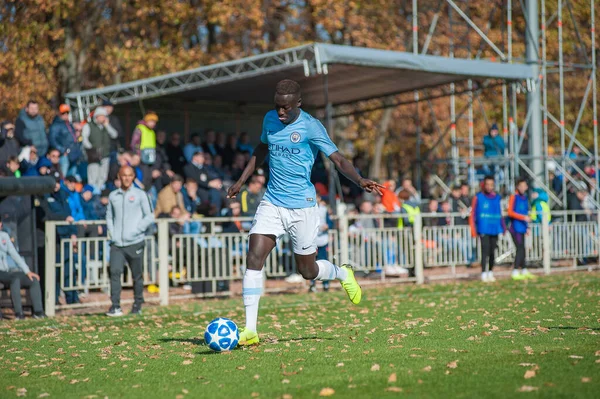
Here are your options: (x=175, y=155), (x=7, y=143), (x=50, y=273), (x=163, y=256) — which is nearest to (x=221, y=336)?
(x=50, y=273)

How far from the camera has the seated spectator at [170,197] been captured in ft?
64.0

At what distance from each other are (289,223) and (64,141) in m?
11.3

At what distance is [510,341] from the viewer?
31.0 feet

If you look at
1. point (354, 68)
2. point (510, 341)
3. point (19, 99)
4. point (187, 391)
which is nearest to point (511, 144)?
point (354, 68)

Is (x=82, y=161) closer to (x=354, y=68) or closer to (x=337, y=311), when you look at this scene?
(x=354, y=68)

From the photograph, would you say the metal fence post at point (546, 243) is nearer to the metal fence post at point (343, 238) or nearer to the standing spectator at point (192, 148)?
the metal fence post at point (343, 238)

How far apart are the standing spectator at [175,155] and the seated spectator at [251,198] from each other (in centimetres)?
446

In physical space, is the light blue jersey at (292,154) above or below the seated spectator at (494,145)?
below

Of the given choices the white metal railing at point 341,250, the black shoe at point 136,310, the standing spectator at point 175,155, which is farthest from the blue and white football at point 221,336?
the standing spectator at point 175,155

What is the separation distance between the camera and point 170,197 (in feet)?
64.3

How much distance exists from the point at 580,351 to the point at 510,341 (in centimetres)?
101

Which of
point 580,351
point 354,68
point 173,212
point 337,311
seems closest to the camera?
point 580,351

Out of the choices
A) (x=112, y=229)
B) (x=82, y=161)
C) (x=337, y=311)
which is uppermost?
(x=82, y=161)

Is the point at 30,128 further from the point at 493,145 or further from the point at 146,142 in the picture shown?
the point at 493,145
